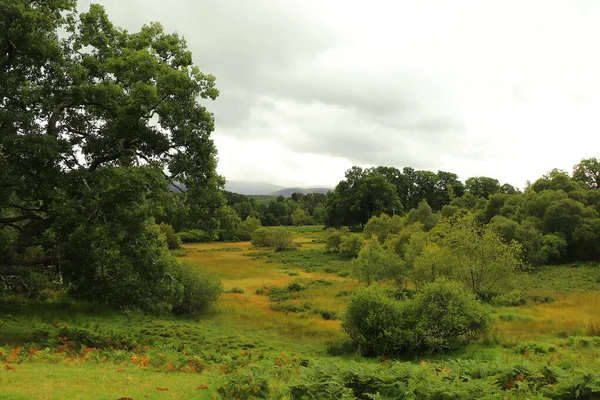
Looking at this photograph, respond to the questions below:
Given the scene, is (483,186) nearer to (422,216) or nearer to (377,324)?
(422,216)

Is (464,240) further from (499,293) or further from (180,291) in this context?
(180,291)

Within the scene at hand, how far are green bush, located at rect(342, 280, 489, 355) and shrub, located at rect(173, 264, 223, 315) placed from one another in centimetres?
1300

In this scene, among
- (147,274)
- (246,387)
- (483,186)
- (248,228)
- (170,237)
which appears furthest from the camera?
(483,186)

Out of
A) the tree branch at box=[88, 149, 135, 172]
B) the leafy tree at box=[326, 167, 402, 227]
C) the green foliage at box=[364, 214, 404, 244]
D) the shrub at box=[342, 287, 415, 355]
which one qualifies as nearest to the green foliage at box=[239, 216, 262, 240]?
the leafy tree at box=[326, 167, 402, 227]

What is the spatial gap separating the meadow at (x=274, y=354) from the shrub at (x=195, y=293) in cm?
131

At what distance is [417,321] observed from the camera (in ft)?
61.5

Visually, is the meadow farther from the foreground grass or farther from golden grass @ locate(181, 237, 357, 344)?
golden grass @ locate(181, 237, 357, 344)

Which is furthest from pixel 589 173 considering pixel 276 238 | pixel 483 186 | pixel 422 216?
pixel 276 238

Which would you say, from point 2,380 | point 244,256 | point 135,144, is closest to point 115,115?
point 135,144

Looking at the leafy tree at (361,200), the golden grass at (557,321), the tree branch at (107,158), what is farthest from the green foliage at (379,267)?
the leafy tree at (361,200)

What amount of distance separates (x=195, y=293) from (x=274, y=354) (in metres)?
12.1

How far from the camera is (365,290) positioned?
19.7 meters

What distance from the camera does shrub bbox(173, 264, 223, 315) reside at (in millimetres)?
27688

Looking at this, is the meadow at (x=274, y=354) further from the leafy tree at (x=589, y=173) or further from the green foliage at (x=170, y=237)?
the leafy tree at (x=589, y=173)
